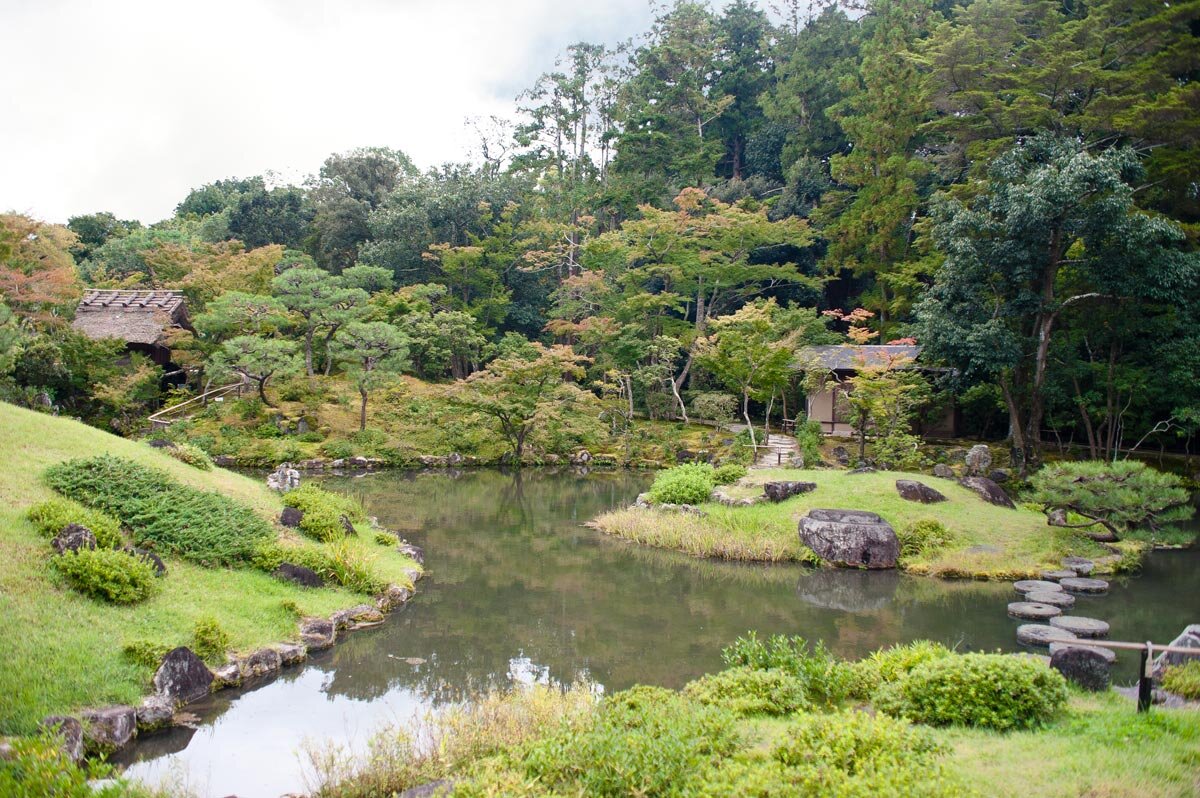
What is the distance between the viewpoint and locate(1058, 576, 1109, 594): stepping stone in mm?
11555

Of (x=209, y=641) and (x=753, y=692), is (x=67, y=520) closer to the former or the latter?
(x=209, y=641)

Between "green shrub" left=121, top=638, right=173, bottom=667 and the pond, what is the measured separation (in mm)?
623

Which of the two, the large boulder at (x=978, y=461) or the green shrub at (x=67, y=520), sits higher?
the green shrub at (x=67, y=520)

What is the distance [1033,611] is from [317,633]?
Answer: 9.48m

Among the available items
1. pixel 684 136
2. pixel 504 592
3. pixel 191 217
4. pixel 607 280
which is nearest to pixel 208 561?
pixel 504 592

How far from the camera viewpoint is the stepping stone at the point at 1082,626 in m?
9.08

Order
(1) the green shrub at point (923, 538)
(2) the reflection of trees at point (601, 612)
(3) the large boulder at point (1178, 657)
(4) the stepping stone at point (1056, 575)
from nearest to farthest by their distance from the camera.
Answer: (3) the large boulder at point (1178, 657) → (2) the reflection of trees at point (601, 612) → (4) the stepping stone at point (1056, 575) → (1) the green shrub at point (923, 538)

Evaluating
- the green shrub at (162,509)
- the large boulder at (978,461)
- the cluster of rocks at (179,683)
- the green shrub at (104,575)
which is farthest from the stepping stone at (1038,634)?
the large boulder at (978,461)

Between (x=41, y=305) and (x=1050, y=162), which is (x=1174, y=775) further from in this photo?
(x=41, y=305)

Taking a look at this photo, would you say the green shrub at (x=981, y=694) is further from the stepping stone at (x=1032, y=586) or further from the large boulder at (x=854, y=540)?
the large boulder at (x=854, y=540)

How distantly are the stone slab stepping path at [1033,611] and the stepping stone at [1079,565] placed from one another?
7.50 ft

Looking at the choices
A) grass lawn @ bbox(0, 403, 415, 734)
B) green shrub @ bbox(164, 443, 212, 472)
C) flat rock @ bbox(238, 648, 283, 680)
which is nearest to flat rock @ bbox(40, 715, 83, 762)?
grass lawn @ bbox(0, 403, 415, 734)

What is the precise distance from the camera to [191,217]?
47094 millimetres

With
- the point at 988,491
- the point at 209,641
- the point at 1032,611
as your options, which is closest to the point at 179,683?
the point at 209,641
